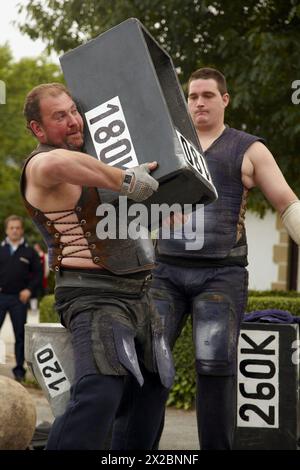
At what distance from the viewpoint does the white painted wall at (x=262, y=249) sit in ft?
61.4

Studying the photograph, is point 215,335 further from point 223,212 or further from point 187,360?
point 187,360

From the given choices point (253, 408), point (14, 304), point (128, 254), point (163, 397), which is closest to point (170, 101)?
point (128, 254)

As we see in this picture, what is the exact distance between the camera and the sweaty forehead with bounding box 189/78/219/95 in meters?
Result: 5.44

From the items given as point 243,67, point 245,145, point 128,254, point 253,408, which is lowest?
point 253,408

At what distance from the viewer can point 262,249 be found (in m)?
19.1

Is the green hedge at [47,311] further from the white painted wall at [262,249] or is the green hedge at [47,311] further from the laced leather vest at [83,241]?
the white painted wall at [262,249]

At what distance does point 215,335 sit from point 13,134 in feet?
99.6

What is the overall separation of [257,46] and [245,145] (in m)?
4.39

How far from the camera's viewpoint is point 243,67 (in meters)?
9.44

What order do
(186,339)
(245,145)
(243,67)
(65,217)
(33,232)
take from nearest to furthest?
(65,217) → (245,145) → (186,339) → (243,67) → (33,232)

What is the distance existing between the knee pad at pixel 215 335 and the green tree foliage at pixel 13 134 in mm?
A: 28613

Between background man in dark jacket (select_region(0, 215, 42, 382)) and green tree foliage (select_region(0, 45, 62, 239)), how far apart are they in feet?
73.1

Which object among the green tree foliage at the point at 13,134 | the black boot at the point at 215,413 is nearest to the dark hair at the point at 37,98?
the black boot at the point at 215,413

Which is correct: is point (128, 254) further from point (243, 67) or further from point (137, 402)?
point (243, 67)
